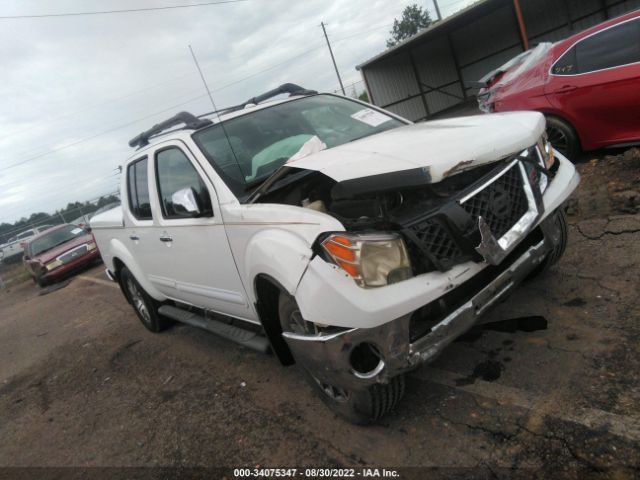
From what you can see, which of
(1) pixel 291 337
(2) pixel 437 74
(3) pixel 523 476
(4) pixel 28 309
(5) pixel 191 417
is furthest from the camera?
(2) pixel 437 74

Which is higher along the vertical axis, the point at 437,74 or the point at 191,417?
the point at 437,74

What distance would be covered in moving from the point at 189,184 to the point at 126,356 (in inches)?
107

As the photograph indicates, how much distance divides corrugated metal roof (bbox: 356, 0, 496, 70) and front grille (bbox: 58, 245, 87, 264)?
11.4m

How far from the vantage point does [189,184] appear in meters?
3.42

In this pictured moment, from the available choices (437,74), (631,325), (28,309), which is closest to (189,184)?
(631,325)

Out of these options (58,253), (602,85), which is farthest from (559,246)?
(58,253)

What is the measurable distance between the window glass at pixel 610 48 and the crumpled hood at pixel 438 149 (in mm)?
3193

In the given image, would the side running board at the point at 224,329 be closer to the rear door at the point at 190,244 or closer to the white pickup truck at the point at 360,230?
the white pickup truck at the point at 360,230

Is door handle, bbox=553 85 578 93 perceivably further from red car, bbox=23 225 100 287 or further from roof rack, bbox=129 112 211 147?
red car, bbox=23 225 100 287

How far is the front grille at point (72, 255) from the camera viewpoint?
1271 cm

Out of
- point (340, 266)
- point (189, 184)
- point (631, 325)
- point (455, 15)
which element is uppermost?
point (455, 15)

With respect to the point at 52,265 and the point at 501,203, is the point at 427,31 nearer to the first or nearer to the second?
the point at 52,265

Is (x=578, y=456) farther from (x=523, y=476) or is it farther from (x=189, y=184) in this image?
(x=189, y=184)

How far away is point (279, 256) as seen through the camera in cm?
248
